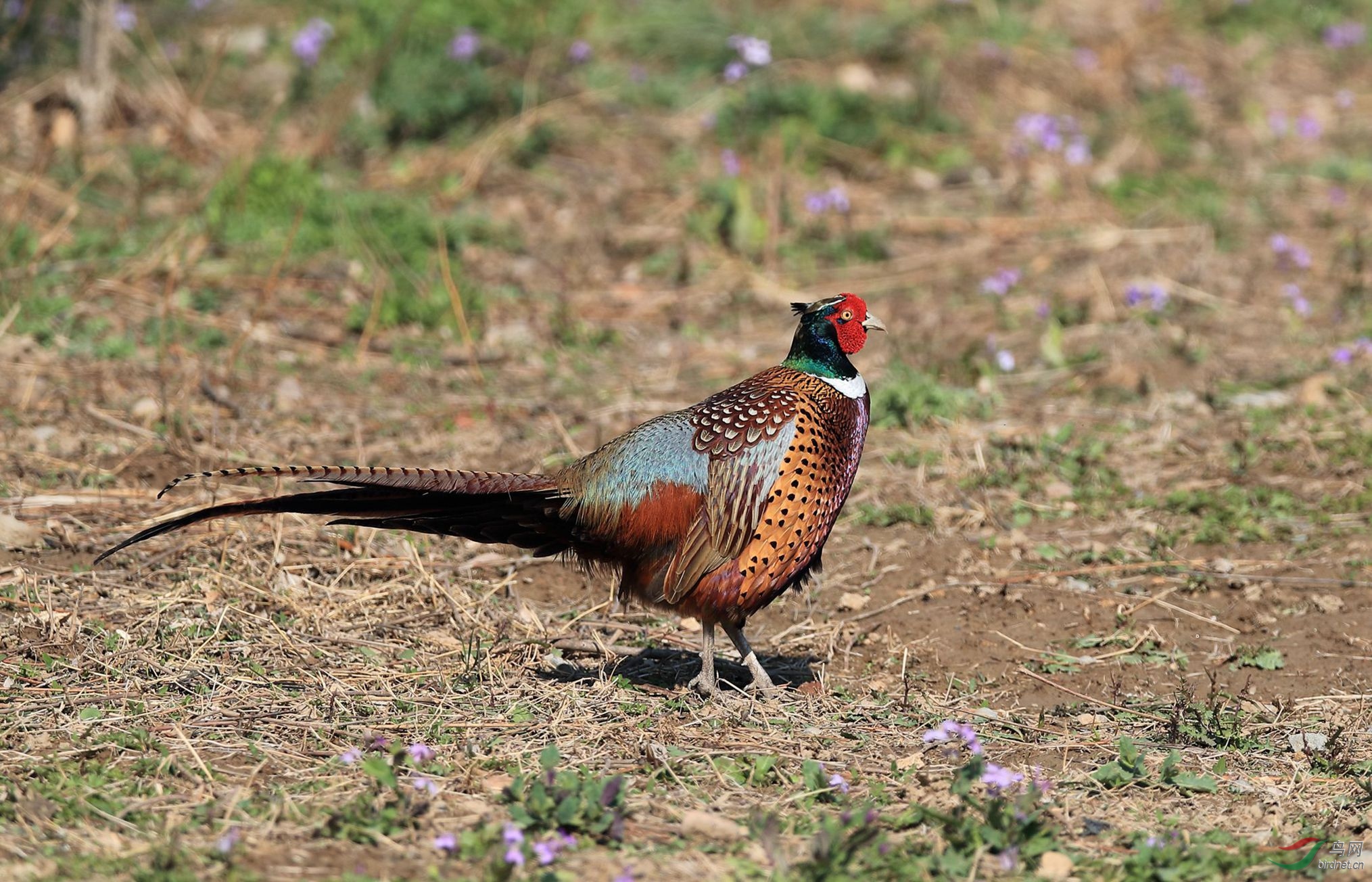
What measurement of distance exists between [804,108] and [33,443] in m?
4.92

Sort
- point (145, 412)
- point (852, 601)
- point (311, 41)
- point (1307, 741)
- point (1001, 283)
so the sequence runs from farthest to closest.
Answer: point (311, 41), point (1001, 283), point (145, 412), point (852, 601), point (1307, 741)

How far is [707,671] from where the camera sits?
13.1 ft

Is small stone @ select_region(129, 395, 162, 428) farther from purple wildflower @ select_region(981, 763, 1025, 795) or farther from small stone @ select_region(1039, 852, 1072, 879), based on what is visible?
small stone @ select_region(1039, 852, 1072, 879)

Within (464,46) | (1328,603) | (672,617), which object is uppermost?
(464,46)

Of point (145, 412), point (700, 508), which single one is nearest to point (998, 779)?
point (700, 508)

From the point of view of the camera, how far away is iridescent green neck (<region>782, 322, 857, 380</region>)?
4102mm

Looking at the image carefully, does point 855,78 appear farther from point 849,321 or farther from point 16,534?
point 16,534

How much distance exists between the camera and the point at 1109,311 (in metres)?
6.98

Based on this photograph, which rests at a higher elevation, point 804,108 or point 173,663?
point 804,108

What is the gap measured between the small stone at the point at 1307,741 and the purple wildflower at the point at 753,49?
201 inches

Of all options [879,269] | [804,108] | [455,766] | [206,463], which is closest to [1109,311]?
[879,269]

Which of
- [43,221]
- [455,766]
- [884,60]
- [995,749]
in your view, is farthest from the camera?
[884,60]

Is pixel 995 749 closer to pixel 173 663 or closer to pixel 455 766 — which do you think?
pixel 455 766

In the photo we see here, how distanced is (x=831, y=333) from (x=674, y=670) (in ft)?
3.54
